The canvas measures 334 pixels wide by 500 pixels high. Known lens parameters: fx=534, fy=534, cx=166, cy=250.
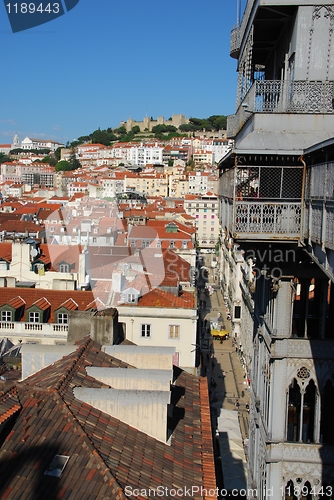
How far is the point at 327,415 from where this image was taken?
395 inches

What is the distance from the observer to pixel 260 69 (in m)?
13.3

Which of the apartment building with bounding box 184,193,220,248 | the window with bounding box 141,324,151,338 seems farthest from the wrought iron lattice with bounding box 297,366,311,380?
the apartment building with bounding box 184,193,220,248

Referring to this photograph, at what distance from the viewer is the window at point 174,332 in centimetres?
2262

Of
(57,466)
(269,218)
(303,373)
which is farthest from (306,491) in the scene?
(269,218)

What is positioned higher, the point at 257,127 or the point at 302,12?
the point at 302,12

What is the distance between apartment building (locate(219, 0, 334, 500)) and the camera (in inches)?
313

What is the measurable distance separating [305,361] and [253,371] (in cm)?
352

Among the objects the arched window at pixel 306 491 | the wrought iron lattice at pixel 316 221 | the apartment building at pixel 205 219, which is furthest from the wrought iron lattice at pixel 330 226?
the apartment building at pixel 205 219

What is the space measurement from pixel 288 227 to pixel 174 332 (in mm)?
15238

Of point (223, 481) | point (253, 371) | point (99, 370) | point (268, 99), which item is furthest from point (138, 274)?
point (268, 99)

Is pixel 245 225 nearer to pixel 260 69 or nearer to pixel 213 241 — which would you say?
pixel 260 69

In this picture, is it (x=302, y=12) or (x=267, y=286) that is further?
(x=267, y=286)

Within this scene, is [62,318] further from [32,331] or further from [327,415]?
[327,415]

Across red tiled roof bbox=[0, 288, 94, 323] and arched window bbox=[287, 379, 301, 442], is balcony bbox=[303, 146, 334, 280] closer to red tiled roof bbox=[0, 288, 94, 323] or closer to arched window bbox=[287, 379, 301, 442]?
arched window bbox=[287, 379, 301, 442]
